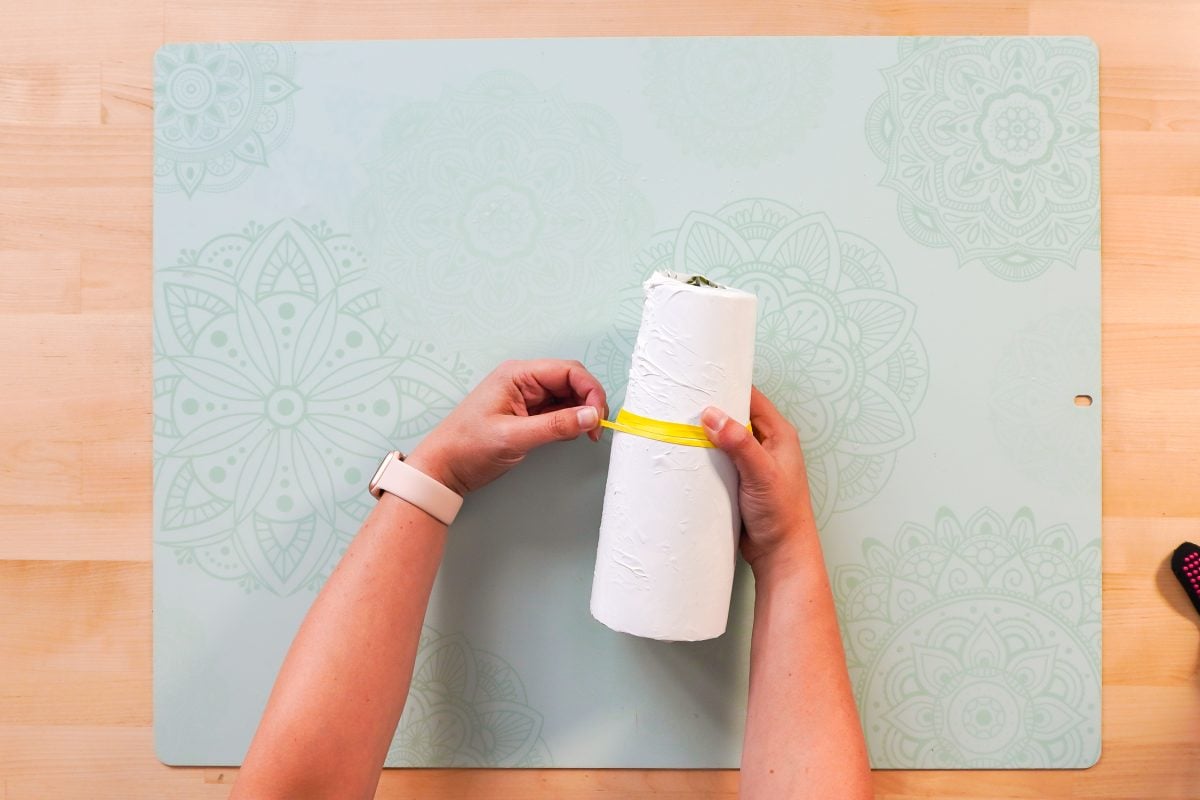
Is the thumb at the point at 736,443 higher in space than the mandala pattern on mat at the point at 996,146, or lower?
lower

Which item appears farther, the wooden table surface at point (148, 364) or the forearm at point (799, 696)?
the wooden table surface at point (148, 364)

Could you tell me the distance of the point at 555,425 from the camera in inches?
25.1

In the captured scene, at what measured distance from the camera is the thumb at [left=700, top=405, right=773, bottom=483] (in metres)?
0.57

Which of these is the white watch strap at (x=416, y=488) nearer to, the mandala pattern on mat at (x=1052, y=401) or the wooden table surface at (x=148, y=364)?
the wooden table surface at (x=148, y=364)

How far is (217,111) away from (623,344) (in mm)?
450

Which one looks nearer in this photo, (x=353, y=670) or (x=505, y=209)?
(x=353, y=670)

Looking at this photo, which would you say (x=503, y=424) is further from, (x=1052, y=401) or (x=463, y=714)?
(x=1052, y=401)

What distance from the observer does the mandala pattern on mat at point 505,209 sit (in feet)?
2.38

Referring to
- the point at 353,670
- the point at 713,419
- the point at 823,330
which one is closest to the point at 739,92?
the point at 823,330

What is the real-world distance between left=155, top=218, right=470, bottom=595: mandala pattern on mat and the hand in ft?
→ 0.21

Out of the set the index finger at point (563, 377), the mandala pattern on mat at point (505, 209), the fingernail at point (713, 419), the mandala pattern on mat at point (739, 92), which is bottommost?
the fingernail at point (713, 419)

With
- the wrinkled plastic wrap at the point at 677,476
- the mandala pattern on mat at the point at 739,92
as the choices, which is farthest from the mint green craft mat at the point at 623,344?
the wrinkled plastic wrap at the point at 677,476

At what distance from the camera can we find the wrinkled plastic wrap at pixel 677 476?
1.87 feet

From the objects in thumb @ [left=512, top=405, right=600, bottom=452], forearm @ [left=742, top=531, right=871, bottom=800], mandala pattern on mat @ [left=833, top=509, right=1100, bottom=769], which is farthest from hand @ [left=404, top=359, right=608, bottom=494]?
mandala pattern on mat @ [left=833, top=509, right=1100, bottom=769]
